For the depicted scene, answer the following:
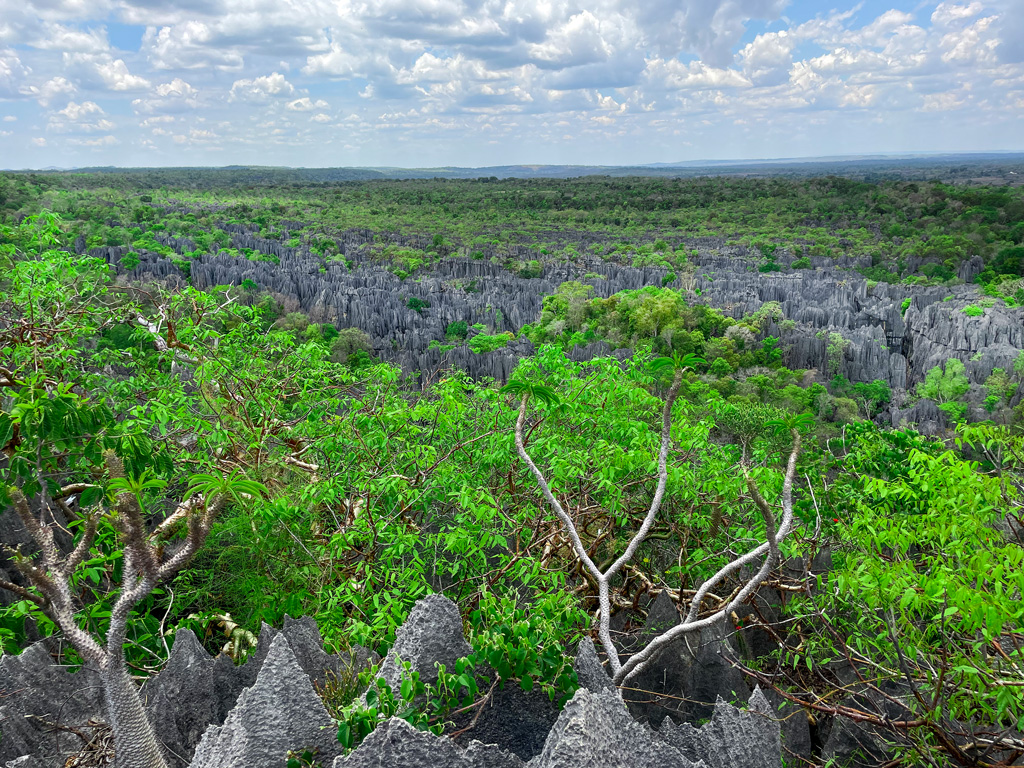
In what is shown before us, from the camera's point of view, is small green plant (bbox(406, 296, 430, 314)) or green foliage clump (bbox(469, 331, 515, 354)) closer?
green foliage clump (bbox(469, 331, 515, 354))

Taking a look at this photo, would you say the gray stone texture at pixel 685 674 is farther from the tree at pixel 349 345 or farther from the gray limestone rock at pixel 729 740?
the tree at pixel 349 345

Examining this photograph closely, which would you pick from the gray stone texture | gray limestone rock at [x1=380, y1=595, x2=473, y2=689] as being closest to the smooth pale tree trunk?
gray limestone rock at [x1=380, y1=595, x2=473, y2=689]

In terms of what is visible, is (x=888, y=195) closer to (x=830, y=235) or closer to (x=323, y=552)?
(x=830, y=235)

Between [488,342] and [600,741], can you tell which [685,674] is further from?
[488,342]

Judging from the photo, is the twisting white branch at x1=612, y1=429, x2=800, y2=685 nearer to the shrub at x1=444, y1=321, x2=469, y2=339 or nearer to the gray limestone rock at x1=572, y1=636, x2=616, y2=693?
the gray limestone rock at x1=572, y1=636, x2=616, y2=693

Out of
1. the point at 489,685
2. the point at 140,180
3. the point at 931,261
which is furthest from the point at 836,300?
the point at 140,180

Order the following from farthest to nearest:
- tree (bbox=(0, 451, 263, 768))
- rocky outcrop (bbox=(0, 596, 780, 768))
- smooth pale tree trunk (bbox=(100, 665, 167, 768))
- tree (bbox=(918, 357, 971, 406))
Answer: tree (bbox=(918, 357, 971, 406))
smooth pale tree trunk (bbox=(100, 665, 167, 768))
tree (bbox=(0, 451, 263, 768))
rocky outcrop (bbox=(0, 596, 780, 768))
